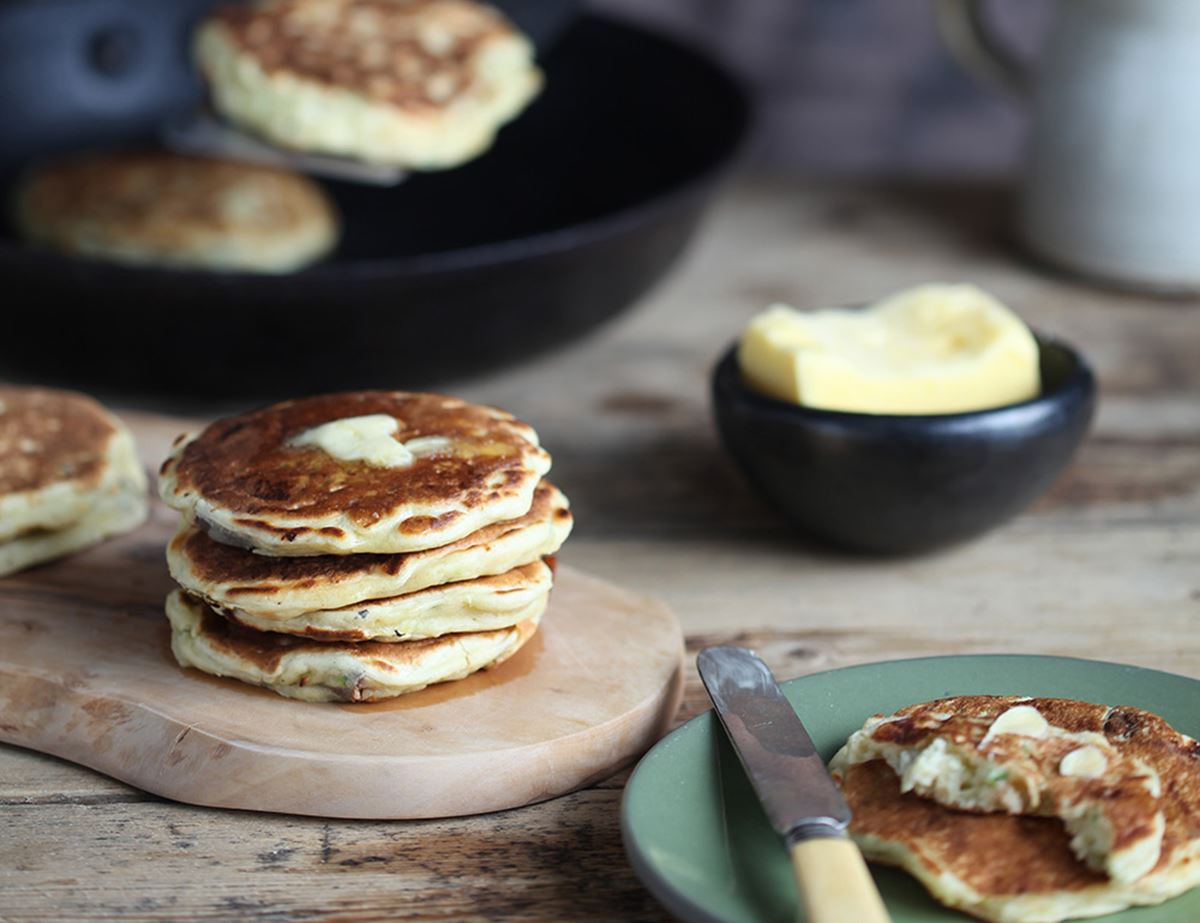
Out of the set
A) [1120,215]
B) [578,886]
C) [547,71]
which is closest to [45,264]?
[578,886]

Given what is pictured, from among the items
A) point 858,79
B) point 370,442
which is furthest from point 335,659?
point 858,79

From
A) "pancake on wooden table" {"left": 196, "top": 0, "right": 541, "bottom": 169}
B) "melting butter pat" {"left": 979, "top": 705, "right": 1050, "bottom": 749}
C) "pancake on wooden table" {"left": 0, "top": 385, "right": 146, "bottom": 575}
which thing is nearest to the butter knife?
"melting butter pat" {"left": 979, "top": 705, "right": 1050, "bottom": 749}

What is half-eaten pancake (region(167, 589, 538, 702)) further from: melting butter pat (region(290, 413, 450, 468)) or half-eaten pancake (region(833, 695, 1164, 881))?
half-eaten pancake (region(833, 695, 1164, 881))

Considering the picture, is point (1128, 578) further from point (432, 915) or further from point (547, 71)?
point (547, 71)

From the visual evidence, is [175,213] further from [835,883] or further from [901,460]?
[835,883]

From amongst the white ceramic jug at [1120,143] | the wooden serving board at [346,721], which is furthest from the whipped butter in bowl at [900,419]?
the white ceramic jug at [1120,143]

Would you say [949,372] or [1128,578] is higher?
[949,372]
